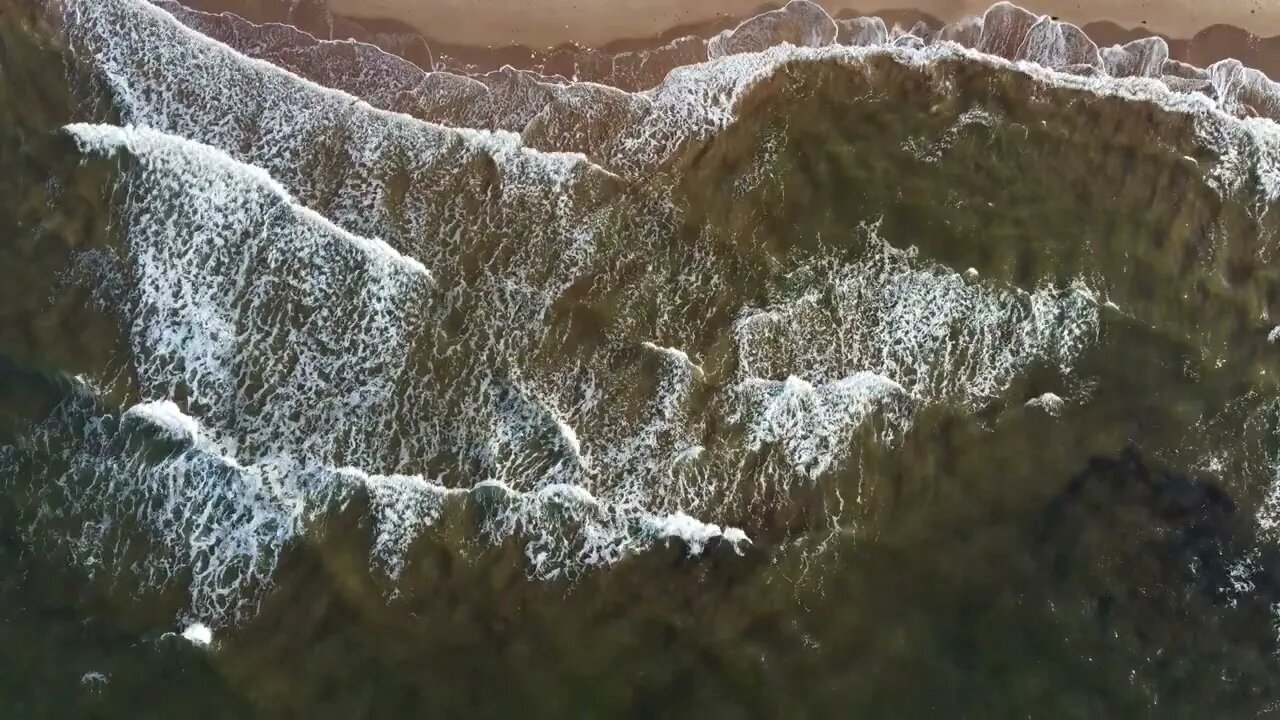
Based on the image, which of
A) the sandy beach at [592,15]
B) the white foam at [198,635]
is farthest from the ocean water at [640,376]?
the sandy beach at [592,15]

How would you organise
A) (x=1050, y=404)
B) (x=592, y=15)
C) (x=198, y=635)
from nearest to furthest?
(x=198, y=635) < (x=1050, y=404) < (x=592, y=15)

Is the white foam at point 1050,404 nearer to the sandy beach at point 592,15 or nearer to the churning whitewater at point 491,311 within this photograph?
the churning whitewater at point 491,311

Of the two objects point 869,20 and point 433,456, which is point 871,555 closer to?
point 433,456

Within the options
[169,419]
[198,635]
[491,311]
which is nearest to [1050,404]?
[491,311]

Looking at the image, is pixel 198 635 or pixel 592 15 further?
pixel 592 15

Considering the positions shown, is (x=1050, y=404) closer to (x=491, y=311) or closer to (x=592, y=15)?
(x=491, y=311)

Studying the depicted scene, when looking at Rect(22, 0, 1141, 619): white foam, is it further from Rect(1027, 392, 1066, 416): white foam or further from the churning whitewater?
Rect(1027, 392, 1066, 416): white foam
